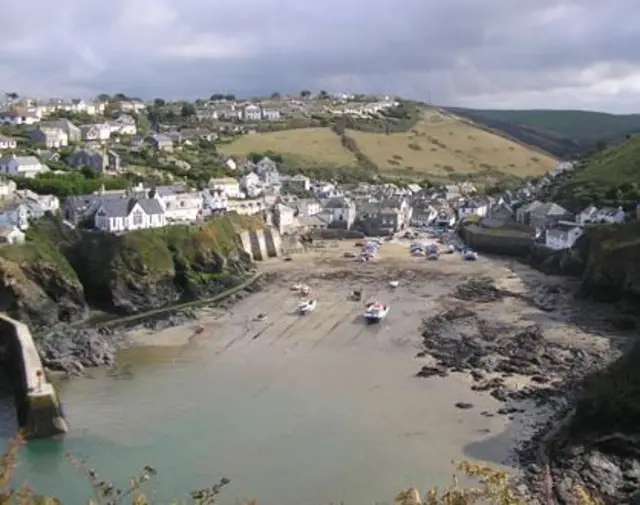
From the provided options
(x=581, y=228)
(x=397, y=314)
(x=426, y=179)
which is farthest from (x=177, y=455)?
(x=426, y=179)

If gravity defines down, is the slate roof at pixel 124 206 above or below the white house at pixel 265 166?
above

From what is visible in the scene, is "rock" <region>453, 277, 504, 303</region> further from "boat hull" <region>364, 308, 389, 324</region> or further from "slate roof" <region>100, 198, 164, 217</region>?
"slate roof" <region>100, 198, 164, 217</region>

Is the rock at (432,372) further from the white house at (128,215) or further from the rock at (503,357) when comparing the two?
the white house at (128,215)

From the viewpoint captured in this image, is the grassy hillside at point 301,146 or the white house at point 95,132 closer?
the white house at point 95,132

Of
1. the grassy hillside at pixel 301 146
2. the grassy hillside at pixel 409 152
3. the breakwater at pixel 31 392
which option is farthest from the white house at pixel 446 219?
the breakwater at pixel 31 392

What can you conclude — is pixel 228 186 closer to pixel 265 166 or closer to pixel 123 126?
pixel 265 166

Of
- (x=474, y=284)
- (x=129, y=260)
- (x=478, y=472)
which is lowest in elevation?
(x=474, y=284)

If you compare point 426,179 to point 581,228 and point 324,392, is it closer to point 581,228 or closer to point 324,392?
point 581,228
